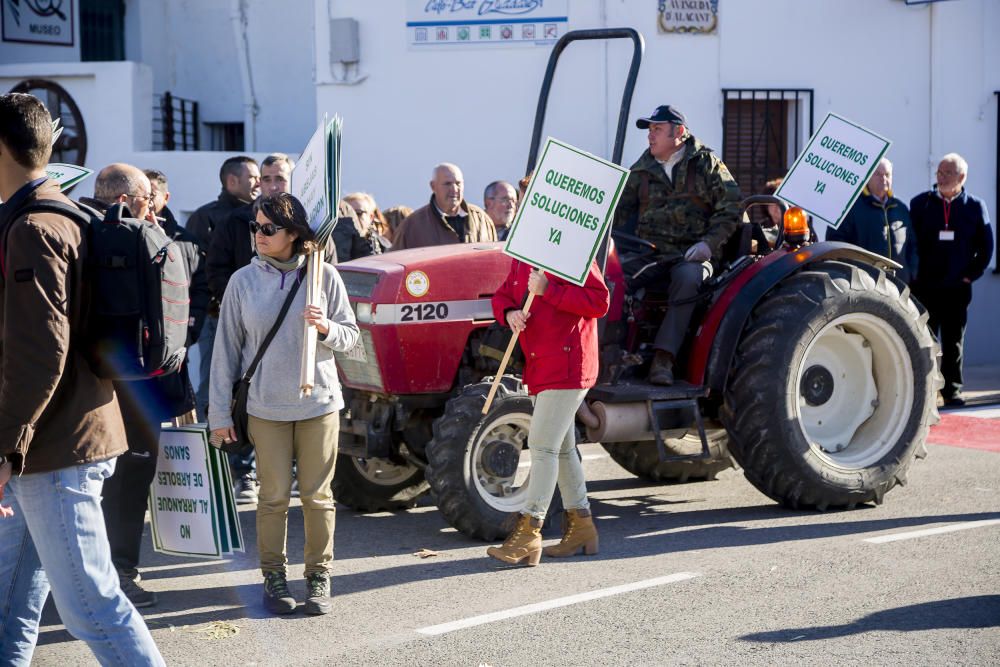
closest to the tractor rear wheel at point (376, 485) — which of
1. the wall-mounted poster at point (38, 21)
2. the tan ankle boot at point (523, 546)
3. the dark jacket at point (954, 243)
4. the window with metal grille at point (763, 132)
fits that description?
the tan ankle boot at point (523, 546)

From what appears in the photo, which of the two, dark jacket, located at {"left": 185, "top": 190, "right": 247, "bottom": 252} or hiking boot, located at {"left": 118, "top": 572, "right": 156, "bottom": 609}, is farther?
dark jacket, located at {"left": 185, "top": 190, "right": 247, "bottom": 252}

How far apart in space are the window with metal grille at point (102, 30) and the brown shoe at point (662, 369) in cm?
1219

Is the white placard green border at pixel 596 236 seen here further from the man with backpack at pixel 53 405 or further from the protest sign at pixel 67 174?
the man with backpack at pixel 53 405

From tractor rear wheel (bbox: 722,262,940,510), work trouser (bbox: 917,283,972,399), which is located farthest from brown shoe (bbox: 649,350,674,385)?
work trouser (bbox: 917,283,972,399)

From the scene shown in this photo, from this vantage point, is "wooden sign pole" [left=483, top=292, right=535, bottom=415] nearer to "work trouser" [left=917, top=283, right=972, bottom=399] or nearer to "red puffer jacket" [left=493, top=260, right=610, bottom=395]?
"red puffer jacket" [left=493, top=260, right=610, bottom=395]

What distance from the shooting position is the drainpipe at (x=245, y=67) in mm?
16312

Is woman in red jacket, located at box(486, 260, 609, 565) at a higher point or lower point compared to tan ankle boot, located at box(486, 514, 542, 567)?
higher

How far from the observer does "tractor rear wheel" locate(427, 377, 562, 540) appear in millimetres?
6461

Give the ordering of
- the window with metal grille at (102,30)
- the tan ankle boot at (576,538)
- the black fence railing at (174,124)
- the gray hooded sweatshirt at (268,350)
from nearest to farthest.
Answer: the gray hooded sweatshirt at (268,350), the tan ankle boot at (576,538), the black fence railing at (174,124), the window with metal grille at (102,30)

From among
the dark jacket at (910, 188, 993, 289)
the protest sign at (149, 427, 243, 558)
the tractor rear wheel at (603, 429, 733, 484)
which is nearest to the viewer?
the protest sign at (149, 427, 243, 558)

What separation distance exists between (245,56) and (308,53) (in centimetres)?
79

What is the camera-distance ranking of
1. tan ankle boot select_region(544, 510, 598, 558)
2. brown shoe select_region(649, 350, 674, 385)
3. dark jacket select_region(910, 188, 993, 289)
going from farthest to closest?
dark jacket select_region(910, 188, 993, 289), brown shoe select_region(649, 350, 674, 385), tan ankle boot select_region(544, 510, 598, 558)

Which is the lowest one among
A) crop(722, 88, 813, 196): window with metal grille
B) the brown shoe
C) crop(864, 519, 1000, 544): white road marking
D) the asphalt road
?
the asphalt road

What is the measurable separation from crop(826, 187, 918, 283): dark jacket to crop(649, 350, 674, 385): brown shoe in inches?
169
